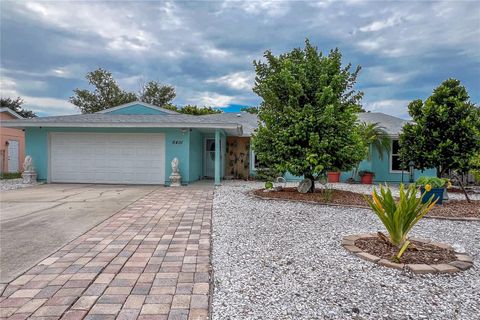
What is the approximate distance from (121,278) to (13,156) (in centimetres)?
1871

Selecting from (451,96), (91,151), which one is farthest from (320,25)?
(91,151)

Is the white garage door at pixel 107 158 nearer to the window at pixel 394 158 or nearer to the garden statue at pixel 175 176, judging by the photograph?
the garden statue at pixel 175 176

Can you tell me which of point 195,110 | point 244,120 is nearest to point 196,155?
point 244,120

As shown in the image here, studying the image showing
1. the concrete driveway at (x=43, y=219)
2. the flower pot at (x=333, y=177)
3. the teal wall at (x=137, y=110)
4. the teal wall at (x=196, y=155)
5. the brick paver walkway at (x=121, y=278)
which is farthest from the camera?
the teal wall at (x=137, y=110)

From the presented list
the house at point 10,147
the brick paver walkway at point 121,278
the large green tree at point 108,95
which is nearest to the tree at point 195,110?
the large green tree at point 108,95

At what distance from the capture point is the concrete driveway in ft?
12.0

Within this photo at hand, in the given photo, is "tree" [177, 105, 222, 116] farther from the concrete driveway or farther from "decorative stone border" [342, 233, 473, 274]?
"decorative stone border" [342, 233, 473, 274]

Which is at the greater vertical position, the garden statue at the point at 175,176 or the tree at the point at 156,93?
the tree at the point at 156,93

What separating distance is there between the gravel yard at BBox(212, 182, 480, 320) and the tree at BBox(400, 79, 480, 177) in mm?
4142

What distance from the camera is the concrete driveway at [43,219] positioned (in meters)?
3.66

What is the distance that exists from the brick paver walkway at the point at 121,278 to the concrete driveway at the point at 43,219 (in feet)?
0.79

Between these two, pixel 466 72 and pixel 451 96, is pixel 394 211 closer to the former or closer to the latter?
pixel 451 96

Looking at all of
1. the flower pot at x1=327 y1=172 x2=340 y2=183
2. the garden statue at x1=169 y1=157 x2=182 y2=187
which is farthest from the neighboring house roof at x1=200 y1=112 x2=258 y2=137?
the flower pot at x1=327 y1=172 x2=340 y2=183

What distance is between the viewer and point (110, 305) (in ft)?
8.11
